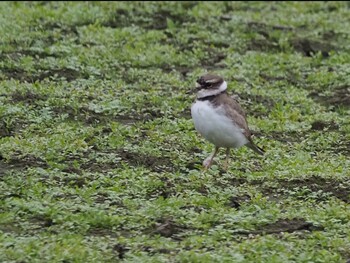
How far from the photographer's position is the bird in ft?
31.8

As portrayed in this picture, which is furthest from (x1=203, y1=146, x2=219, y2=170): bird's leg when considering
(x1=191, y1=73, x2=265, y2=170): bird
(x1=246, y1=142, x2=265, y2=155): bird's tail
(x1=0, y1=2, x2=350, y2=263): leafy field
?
(x1=246, y1=142, x2=265, y2=155): bird's tail

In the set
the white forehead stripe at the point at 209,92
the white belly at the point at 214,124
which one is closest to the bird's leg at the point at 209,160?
the white belly at the point at 214,124

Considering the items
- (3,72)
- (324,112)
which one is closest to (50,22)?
(3,72)

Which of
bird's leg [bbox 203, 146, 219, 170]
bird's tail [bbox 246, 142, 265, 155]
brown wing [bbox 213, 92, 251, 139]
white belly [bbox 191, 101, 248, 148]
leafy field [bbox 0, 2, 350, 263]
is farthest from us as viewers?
bird's tail [bbox 246, 142, 265, 155]

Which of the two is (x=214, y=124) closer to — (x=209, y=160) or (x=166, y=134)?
(x=209, y=160)

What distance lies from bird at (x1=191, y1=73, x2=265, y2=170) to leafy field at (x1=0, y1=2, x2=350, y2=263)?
34 cm

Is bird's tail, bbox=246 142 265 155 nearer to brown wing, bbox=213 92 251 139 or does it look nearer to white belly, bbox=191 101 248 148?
brown wing, bbox=213 92 251 139

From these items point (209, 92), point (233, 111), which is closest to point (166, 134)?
point (209, 92)

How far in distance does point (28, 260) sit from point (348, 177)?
12.3 feet

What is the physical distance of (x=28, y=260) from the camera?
725 cm

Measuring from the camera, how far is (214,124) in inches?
381

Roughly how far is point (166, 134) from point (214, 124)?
1.57 m

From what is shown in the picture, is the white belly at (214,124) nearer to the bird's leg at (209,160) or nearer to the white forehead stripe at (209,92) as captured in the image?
the white forehead stripe at (209,92)

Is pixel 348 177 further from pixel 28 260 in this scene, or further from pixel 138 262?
pixel 28 260
